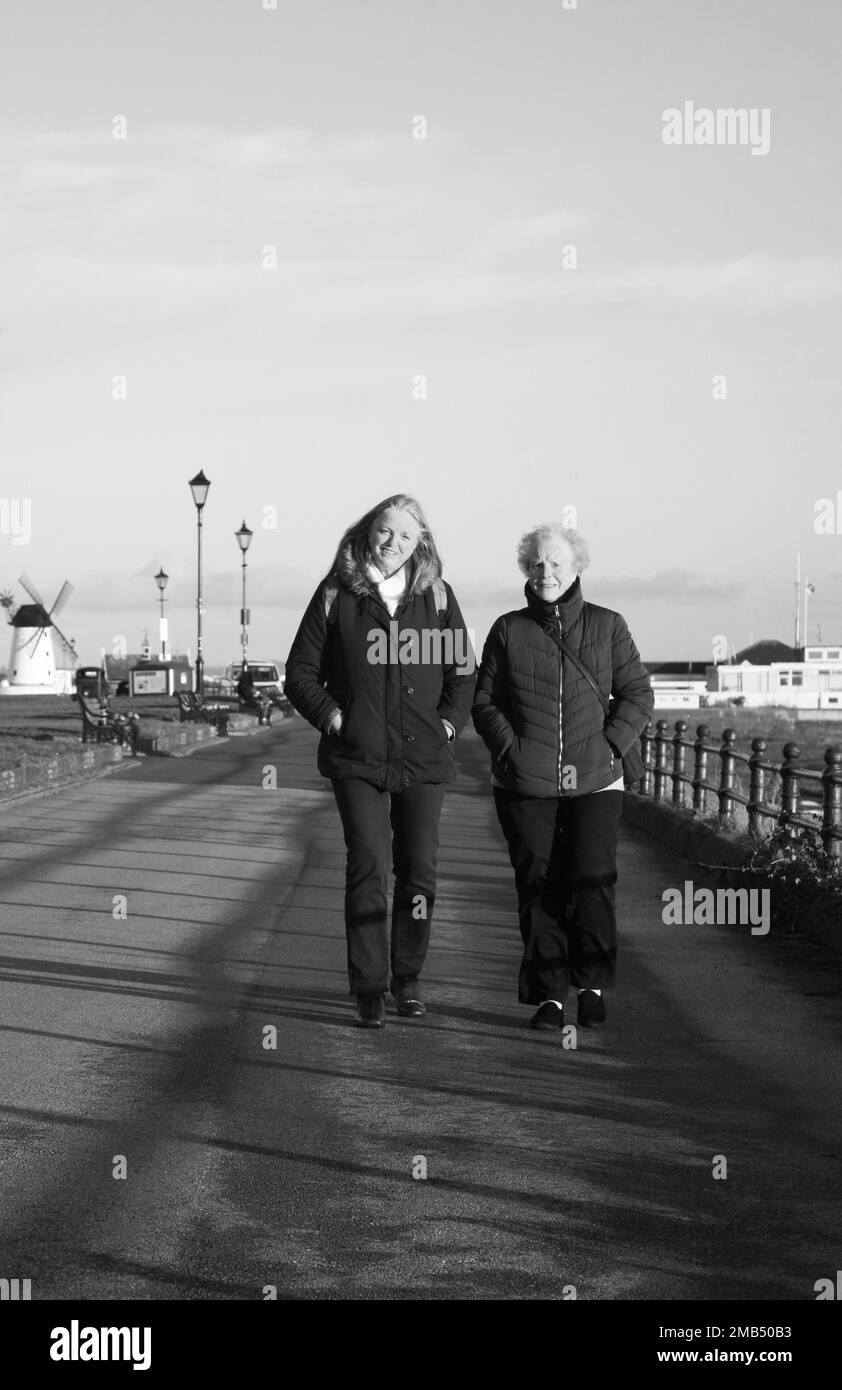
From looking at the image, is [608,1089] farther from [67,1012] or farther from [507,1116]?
[67,1012]

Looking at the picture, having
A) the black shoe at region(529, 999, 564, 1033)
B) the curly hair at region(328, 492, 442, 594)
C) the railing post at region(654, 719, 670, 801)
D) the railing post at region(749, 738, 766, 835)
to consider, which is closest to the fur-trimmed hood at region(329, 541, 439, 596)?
the curly hair at region(328, 492, 442, 594)

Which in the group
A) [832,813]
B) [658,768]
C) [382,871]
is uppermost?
[382,871]

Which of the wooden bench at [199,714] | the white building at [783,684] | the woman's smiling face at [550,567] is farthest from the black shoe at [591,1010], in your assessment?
the white building at [783,684]

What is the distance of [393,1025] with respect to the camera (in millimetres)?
7484

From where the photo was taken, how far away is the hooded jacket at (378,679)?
7.33 metres

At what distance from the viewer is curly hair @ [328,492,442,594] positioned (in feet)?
24.3

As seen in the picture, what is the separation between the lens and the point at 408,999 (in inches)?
300

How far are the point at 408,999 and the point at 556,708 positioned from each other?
4.56 ft

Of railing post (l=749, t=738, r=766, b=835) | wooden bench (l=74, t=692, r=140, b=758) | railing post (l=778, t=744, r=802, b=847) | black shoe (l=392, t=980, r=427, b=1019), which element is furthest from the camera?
wooden bench (l=74, t=692, r=140, b=758)

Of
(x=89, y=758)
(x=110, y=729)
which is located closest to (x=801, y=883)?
(x=89, y=758)

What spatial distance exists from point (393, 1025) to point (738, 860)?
5988 mm

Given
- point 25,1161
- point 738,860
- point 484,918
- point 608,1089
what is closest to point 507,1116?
point 608,1089

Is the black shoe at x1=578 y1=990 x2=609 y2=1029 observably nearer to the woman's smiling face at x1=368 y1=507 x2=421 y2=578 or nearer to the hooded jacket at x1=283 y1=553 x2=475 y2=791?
the hooded jacket at x1=283 y1=553 x2=475 y2=791

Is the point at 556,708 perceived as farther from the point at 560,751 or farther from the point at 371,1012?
the point at 371,1012
